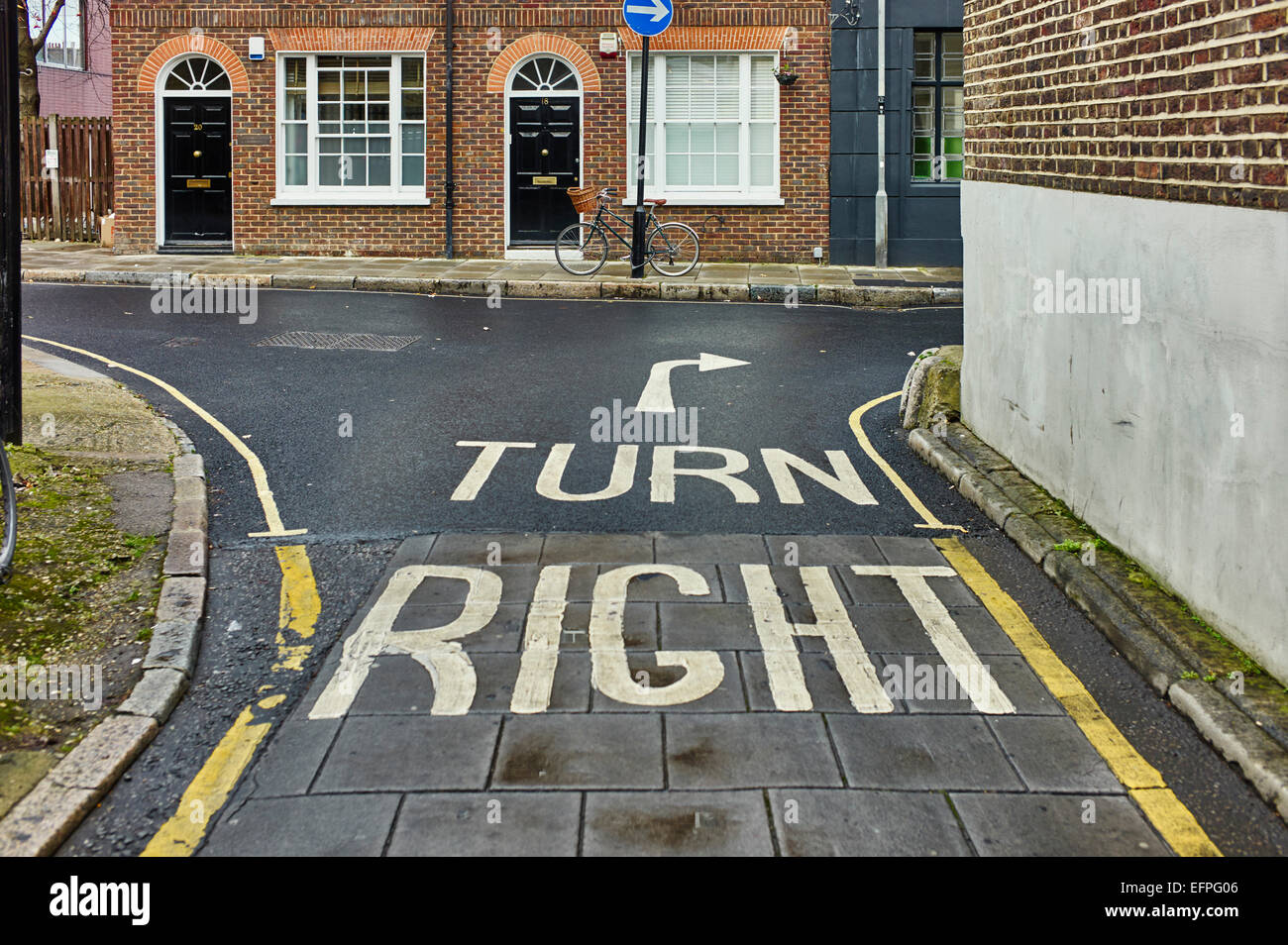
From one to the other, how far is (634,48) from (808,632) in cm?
1676

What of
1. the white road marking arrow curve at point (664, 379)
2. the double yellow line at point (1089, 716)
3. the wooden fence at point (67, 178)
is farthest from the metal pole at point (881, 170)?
the double yellow line at point (1089, 716)

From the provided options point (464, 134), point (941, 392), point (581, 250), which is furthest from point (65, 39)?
point (941, 392)

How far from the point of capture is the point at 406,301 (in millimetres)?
17172

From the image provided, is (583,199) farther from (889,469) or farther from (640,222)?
(889,469)

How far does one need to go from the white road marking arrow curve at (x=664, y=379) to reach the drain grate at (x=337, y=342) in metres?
2.71

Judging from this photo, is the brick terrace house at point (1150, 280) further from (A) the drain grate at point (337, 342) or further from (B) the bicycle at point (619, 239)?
(B) the bicycle at point (619, 239)

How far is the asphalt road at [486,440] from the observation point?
Result: 508cm

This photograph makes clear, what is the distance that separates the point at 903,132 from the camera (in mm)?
21031

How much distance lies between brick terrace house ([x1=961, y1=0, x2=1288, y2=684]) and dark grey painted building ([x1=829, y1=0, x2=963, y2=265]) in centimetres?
1221

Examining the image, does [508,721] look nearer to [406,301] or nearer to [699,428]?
[699,428]

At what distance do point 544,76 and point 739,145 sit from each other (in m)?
3.23

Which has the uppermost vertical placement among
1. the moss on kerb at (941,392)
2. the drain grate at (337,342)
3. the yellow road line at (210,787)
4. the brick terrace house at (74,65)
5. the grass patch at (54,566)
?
the brick terrace house at (74,65)

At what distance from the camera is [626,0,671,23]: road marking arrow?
1884 centimetres

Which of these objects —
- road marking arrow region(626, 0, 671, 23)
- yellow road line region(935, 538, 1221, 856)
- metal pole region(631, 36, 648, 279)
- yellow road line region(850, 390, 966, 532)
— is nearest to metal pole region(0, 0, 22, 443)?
yellow road line region(850, 390, 966, 532)
